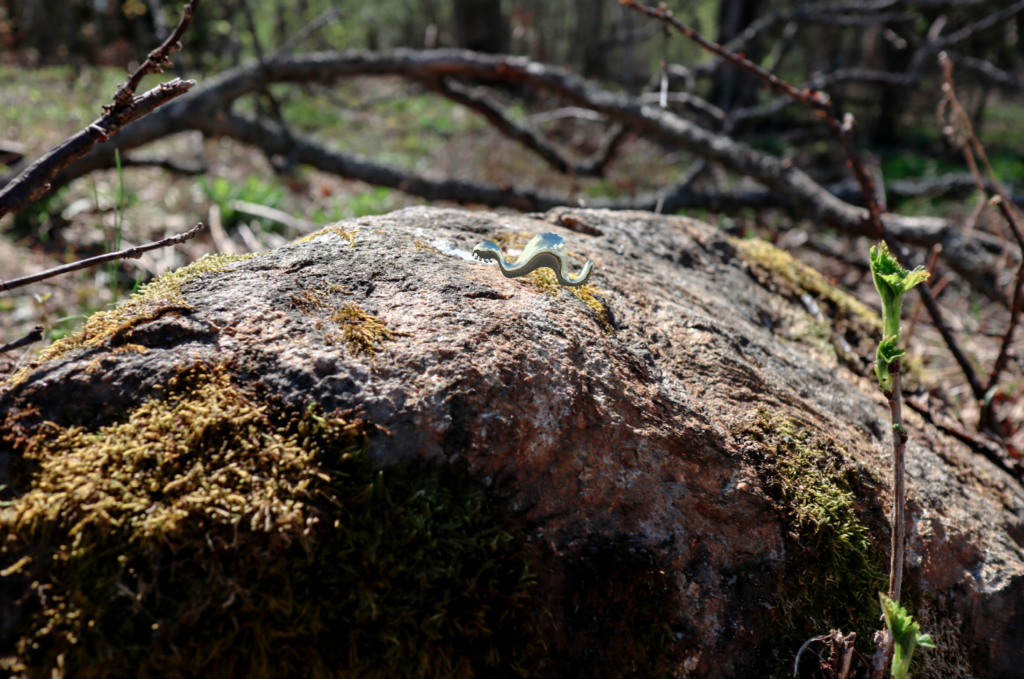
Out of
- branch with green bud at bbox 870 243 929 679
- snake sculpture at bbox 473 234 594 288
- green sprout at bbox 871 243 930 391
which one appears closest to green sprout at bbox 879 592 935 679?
branch with green bud at bbox 870 243 929 679

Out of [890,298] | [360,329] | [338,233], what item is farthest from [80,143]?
[890,298]

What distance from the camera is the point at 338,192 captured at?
23.0ft

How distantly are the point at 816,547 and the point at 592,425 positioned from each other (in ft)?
1.86

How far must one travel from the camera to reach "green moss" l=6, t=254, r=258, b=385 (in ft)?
4.14

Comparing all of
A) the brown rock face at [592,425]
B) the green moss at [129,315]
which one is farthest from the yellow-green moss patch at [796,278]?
the green moss at [129,315]

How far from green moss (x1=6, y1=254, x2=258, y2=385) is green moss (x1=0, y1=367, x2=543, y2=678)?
0.21 m

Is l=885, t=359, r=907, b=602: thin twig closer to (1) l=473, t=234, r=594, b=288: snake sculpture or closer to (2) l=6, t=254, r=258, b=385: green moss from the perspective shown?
(1) l=473, t=234, r=594, b=288: snake sculpture

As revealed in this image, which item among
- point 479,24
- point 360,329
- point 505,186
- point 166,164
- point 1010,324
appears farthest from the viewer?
point 479,24

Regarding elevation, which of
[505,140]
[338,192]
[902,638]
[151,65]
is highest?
[151,65]

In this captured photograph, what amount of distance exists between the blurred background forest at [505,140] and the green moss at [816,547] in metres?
1.37

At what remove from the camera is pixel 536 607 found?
3.73ft

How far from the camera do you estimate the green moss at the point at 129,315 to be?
126cm

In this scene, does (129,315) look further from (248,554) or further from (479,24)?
(479,24)

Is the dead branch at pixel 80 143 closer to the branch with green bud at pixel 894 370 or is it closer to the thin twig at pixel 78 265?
the thin twig at pixel 78 265
